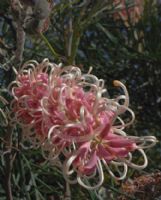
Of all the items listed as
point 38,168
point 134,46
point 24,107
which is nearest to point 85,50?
point 134,46

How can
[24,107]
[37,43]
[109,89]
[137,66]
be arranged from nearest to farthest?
[24,107] < [37,43] < [109,89] < [137,66]

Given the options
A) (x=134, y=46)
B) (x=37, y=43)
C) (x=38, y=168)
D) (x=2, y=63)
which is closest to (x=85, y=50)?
(x=134, y=46)

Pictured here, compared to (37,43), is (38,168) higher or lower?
lower

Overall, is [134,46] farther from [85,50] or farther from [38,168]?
[38,168]

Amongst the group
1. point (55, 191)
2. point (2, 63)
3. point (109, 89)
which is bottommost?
point (55, 191)

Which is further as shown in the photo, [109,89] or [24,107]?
[109,89]

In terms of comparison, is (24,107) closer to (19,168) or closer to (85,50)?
(19,168)

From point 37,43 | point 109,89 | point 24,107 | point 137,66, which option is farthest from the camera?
point 137,66
